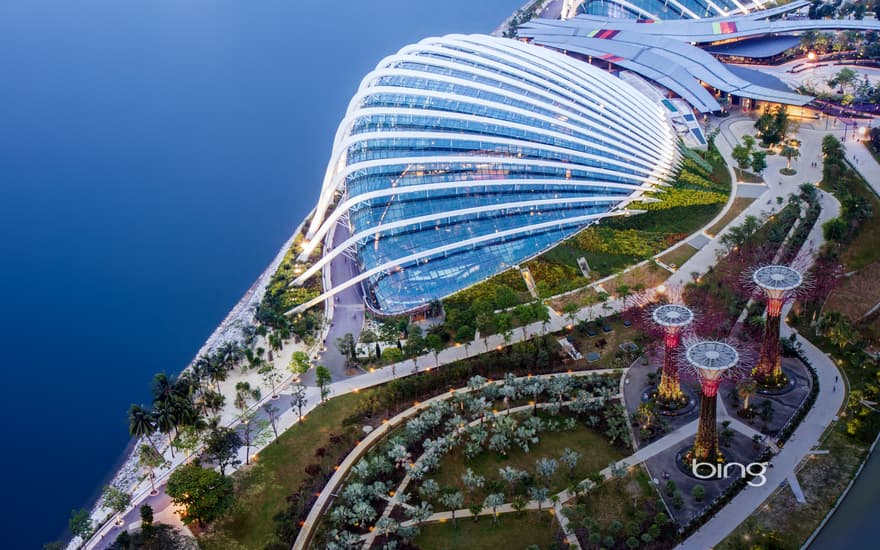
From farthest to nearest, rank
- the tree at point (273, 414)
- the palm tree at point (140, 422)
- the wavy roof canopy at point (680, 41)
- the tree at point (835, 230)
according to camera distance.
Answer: the wavy roof canopy at point (680, 41), the tree at point (835, 230), the tree at point (273, 414), the palm tree at point (140, 422)

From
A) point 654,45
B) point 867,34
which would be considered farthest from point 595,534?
point 867,34

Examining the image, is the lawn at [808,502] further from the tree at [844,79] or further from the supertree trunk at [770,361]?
the tree at [844,79]

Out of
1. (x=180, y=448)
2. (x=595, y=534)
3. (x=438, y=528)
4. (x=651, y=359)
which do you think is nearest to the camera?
(x=595, y=534)

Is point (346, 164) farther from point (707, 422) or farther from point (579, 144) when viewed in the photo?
point (707, 422)

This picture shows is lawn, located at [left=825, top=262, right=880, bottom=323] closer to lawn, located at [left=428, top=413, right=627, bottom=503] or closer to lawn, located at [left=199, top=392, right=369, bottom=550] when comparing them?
lawn, located at [left=428, top=413, right=627, bottom=503]

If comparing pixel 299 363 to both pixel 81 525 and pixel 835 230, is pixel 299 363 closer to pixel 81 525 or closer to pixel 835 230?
pixel 81 525

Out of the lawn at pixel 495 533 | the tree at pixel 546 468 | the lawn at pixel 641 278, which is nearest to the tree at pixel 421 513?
the lawn at pixel 495 533
